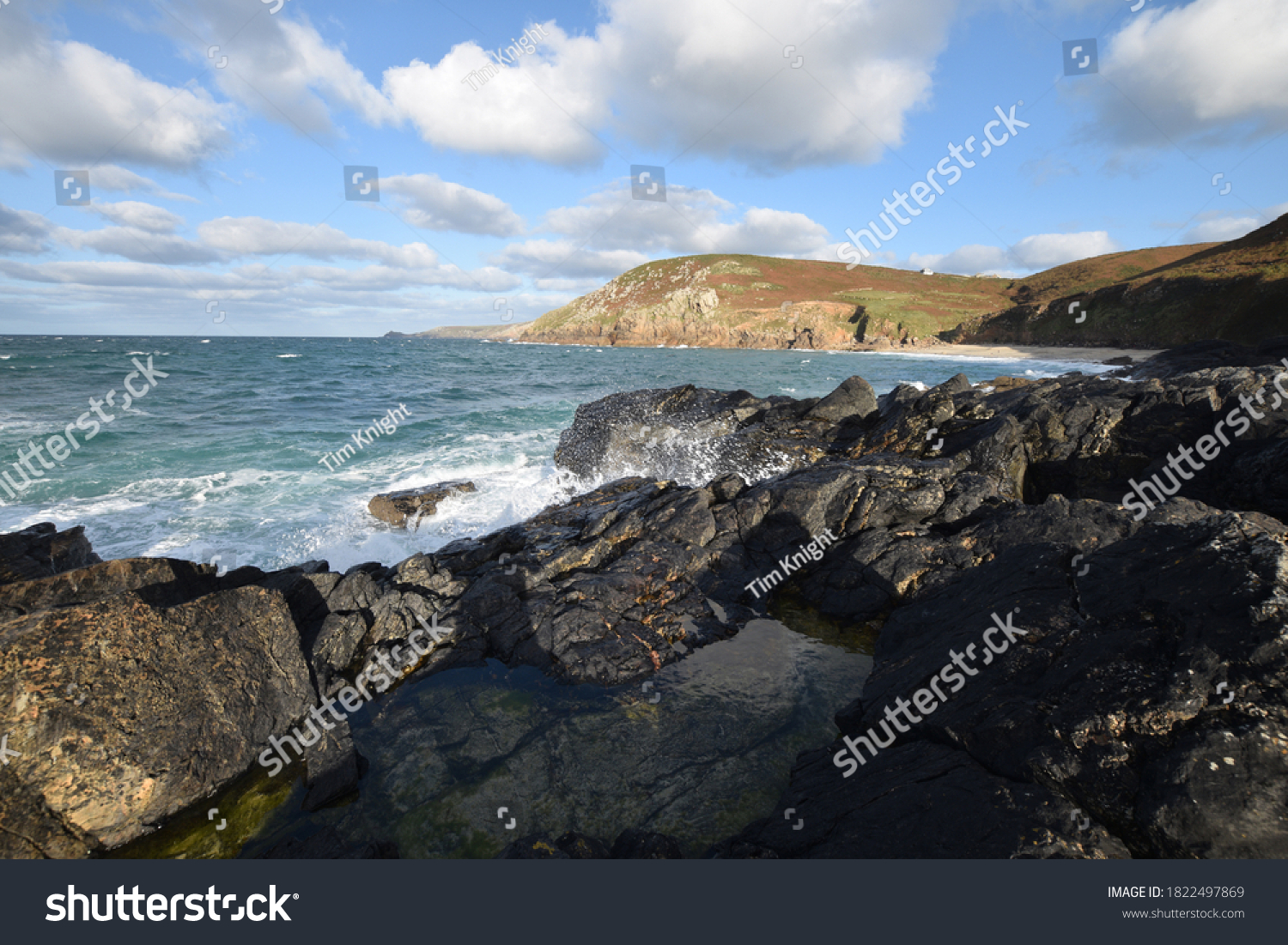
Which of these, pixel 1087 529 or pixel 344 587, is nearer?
pixel 1087 529

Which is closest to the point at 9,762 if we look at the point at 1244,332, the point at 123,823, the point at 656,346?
the point at 123,823

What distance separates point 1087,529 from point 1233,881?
5374 millimetres

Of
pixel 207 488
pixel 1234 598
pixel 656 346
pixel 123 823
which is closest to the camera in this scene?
pixel 1234 598

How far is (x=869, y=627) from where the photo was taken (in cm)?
852

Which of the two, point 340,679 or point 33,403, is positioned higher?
point 33,403

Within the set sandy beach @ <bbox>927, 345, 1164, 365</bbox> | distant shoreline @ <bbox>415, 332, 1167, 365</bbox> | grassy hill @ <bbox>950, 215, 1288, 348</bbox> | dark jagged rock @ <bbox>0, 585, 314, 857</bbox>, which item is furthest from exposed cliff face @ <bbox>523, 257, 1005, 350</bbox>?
dark jagged rock @ <bbox>0, 585, 314, 857</bbox>

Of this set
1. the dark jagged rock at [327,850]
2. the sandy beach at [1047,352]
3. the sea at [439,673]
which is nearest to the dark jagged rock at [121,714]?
the sea at [439,673]

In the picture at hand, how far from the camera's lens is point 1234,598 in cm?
402

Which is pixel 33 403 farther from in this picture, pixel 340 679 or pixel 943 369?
pixel 943 369

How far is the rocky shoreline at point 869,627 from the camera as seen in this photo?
369 centimetres

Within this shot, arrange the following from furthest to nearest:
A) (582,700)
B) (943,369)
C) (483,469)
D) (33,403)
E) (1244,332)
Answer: (943,369) < (1244,332) < (33,403) < (483,469) < (582,700)

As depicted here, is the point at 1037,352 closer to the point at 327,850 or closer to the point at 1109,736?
the point at 1109,736

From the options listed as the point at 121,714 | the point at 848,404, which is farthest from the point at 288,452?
the point at 848,404

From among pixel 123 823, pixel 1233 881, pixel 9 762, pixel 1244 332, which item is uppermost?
pixel 1244 332
